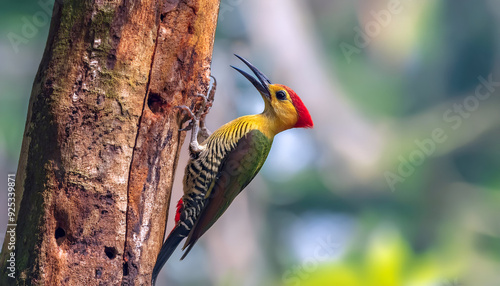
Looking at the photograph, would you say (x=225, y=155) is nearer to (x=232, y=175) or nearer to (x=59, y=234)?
(x=232, y=175)

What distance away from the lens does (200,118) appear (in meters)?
4.31

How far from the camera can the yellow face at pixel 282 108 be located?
188 inches

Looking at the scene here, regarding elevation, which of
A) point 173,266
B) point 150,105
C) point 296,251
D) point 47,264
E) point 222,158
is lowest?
point 173,266

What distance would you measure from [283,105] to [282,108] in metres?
0.03

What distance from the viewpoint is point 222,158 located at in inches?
176

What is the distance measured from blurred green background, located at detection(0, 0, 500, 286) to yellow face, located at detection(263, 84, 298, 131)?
5196mm

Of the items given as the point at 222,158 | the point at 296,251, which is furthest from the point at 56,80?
the point at 296,251

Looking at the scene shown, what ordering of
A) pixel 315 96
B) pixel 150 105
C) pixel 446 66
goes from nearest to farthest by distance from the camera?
pixel 150 105, pixel 315 96, pixel 446 66

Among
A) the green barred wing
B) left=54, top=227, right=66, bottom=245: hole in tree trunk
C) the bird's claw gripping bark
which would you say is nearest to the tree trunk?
left=54, top=227, right=66, bottom=245: hole in tree trunk

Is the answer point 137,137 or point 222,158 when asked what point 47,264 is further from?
point 222,158

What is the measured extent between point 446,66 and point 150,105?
10172 millimetres

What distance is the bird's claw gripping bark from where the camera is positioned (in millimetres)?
3842

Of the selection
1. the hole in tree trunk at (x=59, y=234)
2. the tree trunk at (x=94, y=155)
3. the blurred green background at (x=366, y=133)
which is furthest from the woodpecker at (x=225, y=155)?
the blurred green background at (x=366, y=133)

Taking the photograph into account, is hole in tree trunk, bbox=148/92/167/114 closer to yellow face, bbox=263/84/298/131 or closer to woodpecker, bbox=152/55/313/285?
woodpecker, bbox=152/55/313/285
